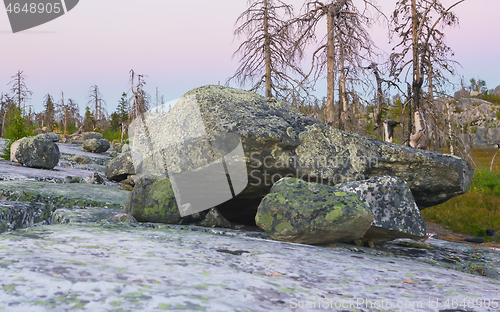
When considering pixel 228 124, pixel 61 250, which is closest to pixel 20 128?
pixel 228 124

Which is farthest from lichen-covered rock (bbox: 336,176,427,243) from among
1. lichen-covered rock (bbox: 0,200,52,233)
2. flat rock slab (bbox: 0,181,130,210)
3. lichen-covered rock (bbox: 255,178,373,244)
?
lichen-covered rock (bbox: 0,200,52,233)

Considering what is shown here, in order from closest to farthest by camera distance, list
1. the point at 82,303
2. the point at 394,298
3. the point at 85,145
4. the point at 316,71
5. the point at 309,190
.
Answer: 1. the point at 82,303
2. the point at 394,298
3. the point at 309,190
4. the point at 316,71
5. the point at 85,145

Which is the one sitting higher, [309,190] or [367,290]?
[309,190]

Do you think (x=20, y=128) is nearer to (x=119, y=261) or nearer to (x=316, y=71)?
(x=316, y=71)

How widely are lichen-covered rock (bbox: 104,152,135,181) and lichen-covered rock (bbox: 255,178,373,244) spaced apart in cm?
743

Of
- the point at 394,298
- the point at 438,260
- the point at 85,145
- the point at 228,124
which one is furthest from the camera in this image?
the point at 85,145

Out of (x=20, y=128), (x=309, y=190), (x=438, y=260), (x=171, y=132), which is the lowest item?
(x=438, y=260)

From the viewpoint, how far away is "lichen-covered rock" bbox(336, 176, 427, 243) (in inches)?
161

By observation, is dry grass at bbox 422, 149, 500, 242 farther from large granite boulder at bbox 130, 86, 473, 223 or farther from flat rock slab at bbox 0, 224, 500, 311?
flat rock slab at bbox 0, 224, 500, 311

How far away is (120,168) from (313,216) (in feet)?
26.7

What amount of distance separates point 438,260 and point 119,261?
3929mm

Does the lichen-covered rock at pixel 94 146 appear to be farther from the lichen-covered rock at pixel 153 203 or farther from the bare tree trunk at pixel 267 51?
the lichen-covered rock at pixel 153 203

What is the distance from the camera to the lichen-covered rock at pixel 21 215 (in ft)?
14.0

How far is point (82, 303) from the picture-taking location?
153cm
